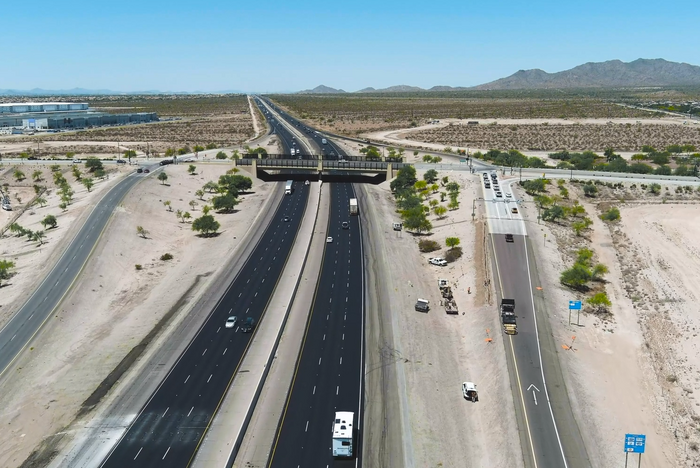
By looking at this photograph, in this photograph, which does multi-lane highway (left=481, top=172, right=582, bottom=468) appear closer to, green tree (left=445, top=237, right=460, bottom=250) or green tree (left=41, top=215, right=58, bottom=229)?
green tree (left=445, top=237, right=460, bottom=250)

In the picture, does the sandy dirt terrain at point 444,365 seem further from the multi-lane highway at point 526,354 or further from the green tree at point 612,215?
the green tree at point 612,215

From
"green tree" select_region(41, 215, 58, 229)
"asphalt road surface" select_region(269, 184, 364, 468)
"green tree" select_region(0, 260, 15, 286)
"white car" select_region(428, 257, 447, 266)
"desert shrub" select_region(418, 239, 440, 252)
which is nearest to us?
"asphalt road surface" select_region(269, 184, 364, 468)

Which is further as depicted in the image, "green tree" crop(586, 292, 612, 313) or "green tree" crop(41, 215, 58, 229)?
"green tree" crop(41, 215, 58, 229)

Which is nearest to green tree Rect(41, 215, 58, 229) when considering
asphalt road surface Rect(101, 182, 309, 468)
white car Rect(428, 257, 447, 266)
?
asphalt road surface Rect(101, 182, 309, 468)

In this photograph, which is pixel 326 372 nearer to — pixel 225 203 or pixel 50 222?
pixel 50 222

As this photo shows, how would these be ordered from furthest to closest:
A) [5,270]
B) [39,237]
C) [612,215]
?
1. [612,215]
2. [39,237]
3. [5,270]

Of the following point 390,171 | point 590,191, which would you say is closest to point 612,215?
point 590,191
